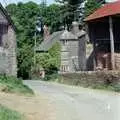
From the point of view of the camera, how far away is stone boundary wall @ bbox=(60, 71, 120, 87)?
40688 millimetres

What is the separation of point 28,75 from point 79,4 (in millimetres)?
26592

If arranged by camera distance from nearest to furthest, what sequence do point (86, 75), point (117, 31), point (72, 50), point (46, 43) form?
point (86, 75)
point (117, 31)
point (72, 50)
point (46, 43)

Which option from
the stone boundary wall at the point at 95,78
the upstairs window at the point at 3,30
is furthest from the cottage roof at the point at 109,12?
the upstairs window at the point at 3,30

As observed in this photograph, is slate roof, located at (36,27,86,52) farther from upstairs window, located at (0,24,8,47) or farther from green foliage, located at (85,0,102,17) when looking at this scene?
upstairs window, located at (0,24,8,47)

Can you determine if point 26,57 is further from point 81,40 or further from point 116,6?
point 116,6

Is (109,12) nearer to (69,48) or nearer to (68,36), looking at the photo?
(69,48)

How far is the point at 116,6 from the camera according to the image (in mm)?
49531

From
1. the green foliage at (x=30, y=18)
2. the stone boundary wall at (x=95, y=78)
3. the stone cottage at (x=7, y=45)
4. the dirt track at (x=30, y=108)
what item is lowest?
the dirt track at (x=30, y=108)

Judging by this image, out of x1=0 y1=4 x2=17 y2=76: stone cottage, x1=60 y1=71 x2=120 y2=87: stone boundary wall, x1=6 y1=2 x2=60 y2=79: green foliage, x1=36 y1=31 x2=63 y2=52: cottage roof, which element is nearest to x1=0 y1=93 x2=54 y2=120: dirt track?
x1=60 y1=71 x2=120 y2=87: stone boundary wall

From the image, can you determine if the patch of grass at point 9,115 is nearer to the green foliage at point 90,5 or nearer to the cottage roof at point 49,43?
the cottage roof at point 49,43

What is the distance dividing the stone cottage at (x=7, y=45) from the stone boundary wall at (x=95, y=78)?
6120 millimetres

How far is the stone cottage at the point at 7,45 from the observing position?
50844 millimetres

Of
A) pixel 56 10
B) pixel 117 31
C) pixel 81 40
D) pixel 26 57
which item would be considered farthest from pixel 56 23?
pixel 117 31

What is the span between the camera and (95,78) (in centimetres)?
4316
